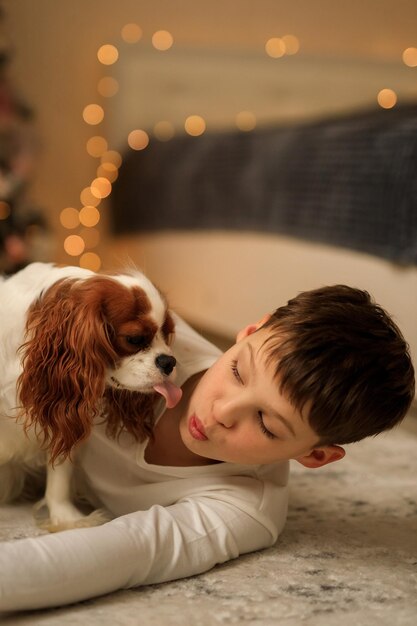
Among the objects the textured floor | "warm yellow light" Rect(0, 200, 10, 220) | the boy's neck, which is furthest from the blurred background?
the boy's neck

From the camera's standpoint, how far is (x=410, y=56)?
4.52 meters

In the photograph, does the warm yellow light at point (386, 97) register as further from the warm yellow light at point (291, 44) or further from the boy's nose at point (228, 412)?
the boy's nose at point (228, 412)

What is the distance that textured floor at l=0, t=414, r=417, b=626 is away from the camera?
1034 millimetres

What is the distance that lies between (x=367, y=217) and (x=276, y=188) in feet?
1.82

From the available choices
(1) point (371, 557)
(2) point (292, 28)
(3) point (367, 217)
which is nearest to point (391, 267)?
(3) point (367, 217)

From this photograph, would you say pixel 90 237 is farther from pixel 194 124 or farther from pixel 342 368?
pixel 342 368

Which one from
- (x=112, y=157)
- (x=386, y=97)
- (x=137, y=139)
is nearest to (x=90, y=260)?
(x=112, y=157)

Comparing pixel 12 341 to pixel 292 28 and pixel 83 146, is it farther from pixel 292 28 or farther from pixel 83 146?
pixel 292 28

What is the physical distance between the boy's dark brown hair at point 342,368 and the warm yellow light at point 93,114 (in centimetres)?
309

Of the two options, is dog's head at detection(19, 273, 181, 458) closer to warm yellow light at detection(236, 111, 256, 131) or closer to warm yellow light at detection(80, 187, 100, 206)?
warm yellow light at detection(80, 187, 100, 206)

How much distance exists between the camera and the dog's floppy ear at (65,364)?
3.83 feet

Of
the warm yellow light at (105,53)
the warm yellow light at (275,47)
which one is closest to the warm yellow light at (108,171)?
the warm yellow light at (105,53)

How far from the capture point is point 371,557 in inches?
49.9

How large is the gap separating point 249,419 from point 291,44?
11.8 feet
